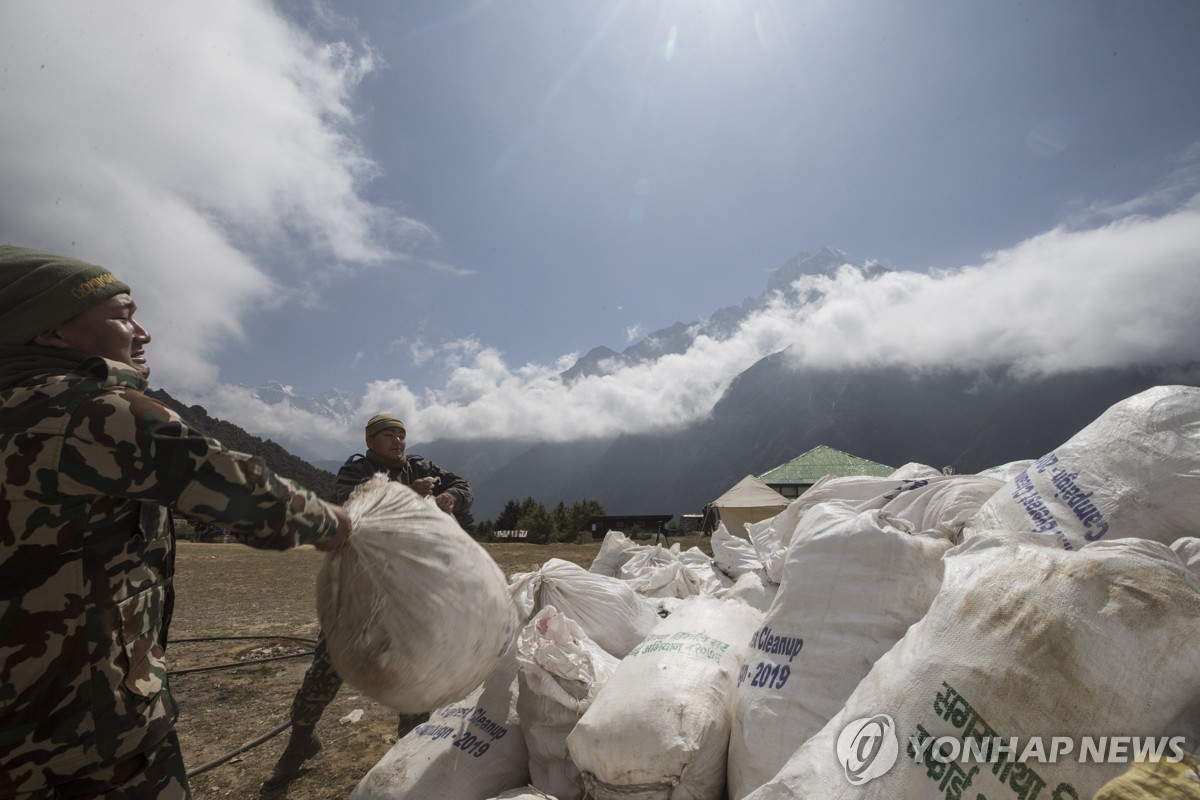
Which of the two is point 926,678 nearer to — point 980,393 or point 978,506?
point 978,506

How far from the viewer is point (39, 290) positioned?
3.58 ft

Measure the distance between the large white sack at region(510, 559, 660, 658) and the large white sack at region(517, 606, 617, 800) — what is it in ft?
1.43

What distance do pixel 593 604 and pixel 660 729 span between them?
3.28 feet

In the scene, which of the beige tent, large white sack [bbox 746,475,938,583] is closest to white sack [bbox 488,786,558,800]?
large white sack [bbox 746,475,938,583]

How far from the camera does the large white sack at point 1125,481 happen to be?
1604 mm

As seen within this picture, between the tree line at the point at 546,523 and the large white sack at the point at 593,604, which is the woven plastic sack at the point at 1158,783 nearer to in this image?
the large white sack at the point at 593,604

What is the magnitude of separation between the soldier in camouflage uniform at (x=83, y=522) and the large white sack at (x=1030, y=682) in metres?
1.18

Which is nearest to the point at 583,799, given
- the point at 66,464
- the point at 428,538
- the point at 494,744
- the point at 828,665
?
the point at 494,744

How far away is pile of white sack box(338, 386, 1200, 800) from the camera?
39.5 inches

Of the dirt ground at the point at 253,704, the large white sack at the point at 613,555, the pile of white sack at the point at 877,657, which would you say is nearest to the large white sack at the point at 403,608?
the pile of white sack at the point at 877,657

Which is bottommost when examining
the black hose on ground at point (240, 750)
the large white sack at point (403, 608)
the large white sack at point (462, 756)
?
the black hose on ground at point (240, 750)

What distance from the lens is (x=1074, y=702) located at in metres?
0.99

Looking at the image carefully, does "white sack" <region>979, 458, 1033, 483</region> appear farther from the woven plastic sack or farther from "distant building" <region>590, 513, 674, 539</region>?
"distant building" <region>590, 513, 674, 539</region>

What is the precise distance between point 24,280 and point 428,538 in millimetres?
912
